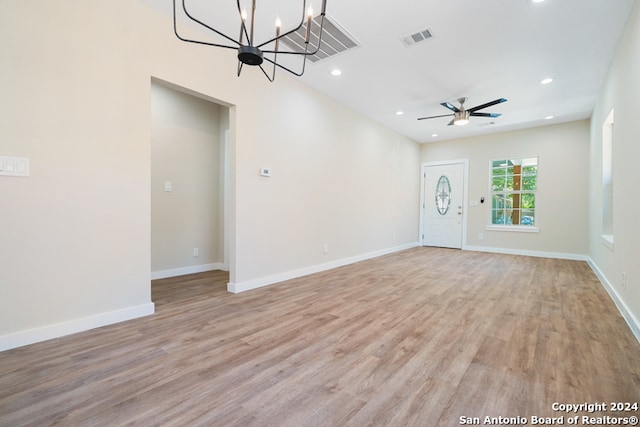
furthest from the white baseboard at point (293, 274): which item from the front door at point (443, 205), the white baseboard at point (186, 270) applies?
the front door at point (443, 205)

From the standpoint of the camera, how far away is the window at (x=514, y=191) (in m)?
6.27

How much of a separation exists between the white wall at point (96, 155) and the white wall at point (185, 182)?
4.25ft

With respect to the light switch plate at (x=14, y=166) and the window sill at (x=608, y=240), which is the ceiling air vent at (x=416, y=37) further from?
the light switch plate at (x=14, y=166)

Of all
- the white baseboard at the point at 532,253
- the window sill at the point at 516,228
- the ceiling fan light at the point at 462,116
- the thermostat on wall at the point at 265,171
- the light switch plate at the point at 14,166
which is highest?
the ceiling fan light at the point at 462,116

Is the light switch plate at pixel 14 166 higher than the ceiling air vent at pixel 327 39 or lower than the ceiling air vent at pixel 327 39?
lower

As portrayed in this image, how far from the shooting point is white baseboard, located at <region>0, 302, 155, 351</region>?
1.96 m

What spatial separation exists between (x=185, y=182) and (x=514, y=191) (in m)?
6.80

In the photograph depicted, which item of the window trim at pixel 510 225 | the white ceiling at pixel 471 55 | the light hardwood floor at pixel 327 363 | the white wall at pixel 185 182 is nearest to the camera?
the light hardwood floor at pixel 327 363

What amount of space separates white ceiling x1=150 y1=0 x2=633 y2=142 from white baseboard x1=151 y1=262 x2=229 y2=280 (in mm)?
3110

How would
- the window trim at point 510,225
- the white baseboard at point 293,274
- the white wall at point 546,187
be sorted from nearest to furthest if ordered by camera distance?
1. the white baseboard at point 293,274
2. the white wall at point 546,187
3. the window trim at point 510,225

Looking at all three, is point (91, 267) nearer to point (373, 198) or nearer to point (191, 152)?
point (191, 152)

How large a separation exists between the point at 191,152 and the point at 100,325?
2.65 metres

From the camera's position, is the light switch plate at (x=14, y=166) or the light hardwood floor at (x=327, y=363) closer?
the light hardwood floor at (x=327, y=363)

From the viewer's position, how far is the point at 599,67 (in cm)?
350
